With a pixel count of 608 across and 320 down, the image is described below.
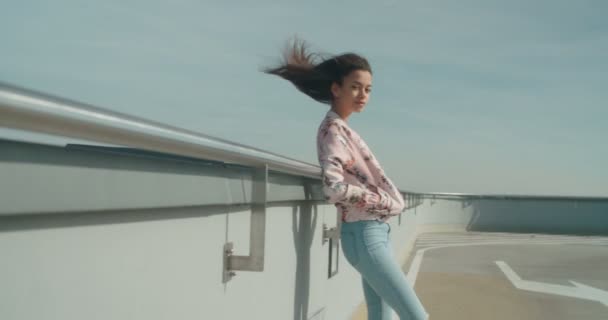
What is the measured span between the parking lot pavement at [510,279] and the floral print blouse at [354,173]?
2.81 meters

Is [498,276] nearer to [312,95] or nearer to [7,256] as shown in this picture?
[312,95]

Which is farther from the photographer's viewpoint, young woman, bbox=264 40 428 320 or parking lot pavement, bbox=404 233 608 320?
parking lot pavement, bbox=404 233 608 320

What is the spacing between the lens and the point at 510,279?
7.41 meters

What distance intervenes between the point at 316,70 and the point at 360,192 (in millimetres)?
861

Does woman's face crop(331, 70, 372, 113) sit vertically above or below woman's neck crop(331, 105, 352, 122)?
above

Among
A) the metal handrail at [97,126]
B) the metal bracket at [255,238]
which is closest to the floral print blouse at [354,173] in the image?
the metal bracket at [255,238]

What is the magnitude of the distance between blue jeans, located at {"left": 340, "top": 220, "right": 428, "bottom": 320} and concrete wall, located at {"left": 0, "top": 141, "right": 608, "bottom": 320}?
31 centimetres

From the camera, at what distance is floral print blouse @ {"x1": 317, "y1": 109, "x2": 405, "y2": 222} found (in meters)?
2.49

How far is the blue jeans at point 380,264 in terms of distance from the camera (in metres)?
2.58

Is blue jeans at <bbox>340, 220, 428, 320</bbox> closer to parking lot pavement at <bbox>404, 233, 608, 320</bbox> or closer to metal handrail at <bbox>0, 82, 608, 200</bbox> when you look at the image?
metal handrail at <bbox>0, 82, 608, 200</bbox>

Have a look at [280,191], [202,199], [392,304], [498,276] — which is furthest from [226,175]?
[498,276]

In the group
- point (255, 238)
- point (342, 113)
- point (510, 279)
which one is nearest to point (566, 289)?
point (510, 279)

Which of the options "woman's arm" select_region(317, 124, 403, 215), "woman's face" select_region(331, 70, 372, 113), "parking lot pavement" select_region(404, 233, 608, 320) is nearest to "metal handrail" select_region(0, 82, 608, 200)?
→ "woman's arm" select_region(317, 124, 403, 215)

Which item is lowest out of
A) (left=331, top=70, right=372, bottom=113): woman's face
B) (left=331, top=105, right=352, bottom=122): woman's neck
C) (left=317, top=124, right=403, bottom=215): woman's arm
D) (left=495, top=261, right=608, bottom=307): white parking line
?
(left=495, top=261, right=608, bottom=307): white parking line
